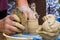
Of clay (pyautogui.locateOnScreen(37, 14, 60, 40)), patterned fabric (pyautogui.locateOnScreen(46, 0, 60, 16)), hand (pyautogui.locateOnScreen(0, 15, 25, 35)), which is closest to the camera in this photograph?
clay (pyautogui.locateOnScreen(37, 14, 60, 40))

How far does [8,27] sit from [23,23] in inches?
2.6

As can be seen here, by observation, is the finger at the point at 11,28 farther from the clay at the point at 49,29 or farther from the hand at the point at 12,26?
→ the clay at the point at 49,29

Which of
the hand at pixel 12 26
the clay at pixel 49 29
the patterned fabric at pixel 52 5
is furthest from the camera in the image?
the patterned fabric at pixel 52 5

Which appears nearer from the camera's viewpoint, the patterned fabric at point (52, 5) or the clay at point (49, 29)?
the clay at point (49, 29)

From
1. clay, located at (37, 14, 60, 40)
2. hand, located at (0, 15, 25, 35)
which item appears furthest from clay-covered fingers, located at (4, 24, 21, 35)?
clay, located at (37, 14, 60, 40)

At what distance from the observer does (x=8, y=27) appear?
0.58m

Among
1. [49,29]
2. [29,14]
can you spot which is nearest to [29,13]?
[29,14]

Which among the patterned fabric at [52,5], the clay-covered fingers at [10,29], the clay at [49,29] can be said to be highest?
the patterned fabric at [52,5]

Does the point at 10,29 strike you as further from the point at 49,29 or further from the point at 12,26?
the point at 49,29

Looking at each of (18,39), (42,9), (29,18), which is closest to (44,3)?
(42,9)

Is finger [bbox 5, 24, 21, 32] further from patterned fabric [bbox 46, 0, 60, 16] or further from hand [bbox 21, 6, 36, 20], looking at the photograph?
patterned fabric [bbox 46, 0, 60, 16]

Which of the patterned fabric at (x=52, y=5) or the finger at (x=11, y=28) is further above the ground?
the patterned fabric at (x=52, y=5)

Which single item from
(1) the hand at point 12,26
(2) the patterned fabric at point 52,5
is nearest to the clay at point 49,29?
(1) the hand at point 12,26

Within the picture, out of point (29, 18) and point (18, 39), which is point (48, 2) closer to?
point (29, 18)
